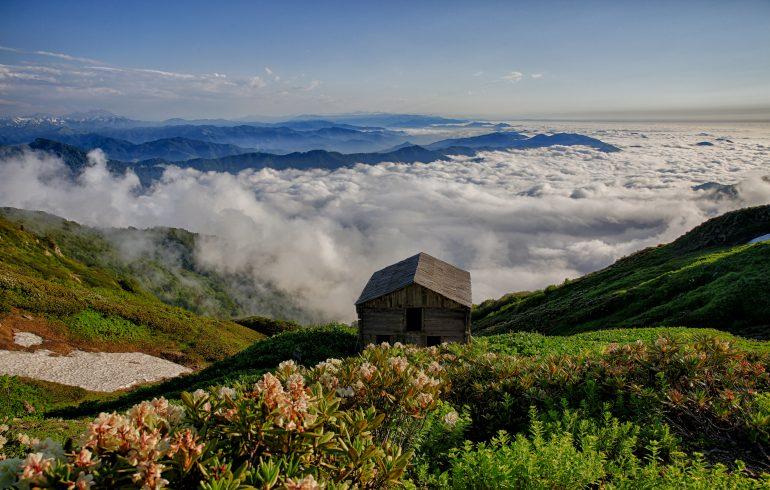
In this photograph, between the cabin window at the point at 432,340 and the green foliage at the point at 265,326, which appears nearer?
the cabin window at the point at 432,340

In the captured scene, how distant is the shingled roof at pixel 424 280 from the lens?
33.9 meters

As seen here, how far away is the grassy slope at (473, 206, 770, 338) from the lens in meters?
34.1

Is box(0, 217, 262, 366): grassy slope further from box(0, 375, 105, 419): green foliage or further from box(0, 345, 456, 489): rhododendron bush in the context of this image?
box(0, 345, 456, 489): rhododendron bush

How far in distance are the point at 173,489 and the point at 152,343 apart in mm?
64352

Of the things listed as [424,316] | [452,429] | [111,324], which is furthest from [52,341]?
[452,429]

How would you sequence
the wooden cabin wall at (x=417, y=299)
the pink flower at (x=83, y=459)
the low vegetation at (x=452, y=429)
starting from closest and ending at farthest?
the pink flower at (x=83, y=459), the low vegetation at (x=452, y=429), the wooden cabin wall at (x=417, y=299)

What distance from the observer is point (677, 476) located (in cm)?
636

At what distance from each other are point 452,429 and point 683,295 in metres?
41.6

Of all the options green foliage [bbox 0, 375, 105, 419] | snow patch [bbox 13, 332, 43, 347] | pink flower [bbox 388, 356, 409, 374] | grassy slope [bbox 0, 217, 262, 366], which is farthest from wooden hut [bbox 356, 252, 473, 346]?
snow patch [bbox 13, 332, 43, 347]

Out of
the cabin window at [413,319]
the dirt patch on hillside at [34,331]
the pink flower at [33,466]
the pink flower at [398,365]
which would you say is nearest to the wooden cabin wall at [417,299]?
the cabin window at [413,319]

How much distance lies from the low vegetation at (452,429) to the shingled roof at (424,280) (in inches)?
797

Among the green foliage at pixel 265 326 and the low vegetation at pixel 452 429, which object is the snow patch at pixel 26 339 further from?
the green foliage at pixel 265 326

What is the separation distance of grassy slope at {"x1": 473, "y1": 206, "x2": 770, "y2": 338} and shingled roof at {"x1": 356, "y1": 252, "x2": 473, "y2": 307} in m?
14.4

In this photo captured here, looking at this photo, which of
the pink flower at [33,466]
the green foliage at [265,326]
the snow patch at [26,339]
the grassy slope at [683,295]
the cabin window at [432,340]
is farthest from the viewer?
the green foliage at [265,326]
